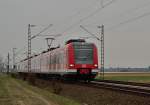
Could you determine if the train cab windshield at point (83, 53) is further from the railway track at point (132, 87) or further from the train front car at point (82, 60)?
the railway track at point (132, 87)

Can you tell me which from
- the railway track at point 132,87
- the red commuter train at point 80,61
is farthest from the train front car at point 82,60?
the railway track at point 132,87

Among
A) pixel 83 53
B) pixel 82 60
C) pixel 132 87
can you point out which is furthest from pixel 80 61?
pixel 132 87

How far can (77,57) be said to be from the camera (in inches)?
1516

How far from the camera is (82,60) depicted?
38375mm

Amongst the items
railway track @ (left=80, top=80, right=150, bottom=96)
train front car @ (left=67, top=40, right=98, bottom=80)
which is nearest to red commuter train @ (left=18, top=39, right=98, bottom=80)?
train front car @ (left=67, top=40, right=98, bottom=80)

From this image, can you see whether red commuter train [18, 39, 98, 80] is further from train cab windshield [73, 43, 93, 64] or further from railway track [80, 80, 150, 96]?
railway track [80, 80, 150, 96]

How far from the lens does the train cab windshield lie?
38.3 m

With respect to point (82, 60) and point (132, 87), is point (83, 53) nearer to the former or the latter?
point (82, 60)

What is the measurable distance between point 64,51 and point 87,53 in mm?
3044

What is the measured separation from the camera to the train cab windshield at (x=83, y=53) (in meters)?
38.3

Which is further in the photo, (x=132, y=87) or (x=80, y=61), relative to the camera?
(x=80, y=61)

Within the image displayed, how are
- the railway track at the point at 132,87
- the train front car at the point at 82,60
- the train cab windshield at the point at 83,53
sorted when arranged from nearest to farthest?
the railway track at the point at 132,87 → the train front car at the point at 82,60 → the train cab windshield at the point at 83,53

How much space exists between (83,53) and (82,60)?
2.12ft

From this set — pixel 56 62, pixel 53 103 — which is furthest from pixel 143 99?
pixel 56 62
